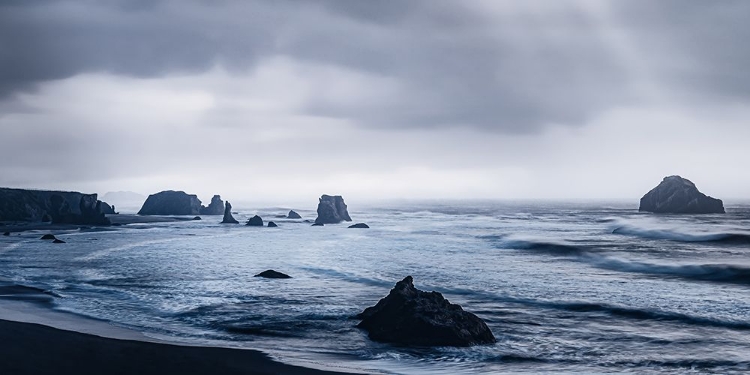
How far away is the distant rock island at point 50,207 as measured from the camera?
112062mm

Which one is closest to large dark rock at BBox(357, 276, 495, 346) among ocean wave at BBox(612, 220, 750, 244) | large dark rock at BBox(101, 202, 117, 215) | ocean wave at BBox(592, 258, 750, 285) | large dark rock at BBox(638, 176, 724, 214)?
ocean wave at BBox(592, 258, 750, 285)

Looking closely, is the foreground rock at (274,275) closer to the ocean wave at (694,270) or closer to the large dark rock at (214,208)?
the ocean wave at (694,270)

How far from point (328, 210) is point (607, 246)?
78219 mm

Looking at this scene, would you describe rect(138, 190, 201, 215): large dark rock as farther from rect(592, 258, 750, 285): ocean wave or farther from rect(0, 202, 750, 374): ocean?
rect(592, 258, 750, 285): ocean wave

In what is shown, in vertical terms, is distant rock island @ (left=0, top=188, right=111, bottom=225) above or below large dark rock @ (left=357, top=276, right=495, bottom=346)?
above

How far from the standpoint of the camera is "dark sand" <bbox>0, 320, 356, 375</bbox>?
14.1 metres

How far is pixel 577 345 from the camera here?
18.5 meters

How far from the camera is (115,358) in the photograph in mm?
15305

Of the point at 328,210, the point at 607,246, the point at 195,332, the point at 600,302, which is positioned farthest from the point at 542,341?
the point at 328,210

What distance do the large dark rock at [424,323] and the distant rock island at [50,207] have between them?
103180 mm

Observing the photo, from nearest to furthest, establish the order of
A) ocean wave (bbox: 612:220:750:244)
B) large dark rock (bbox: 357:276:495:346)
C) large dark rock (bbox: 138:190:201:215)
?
1. large dark rock (bbox: 357:276:495:346)
2. ocean wave (bbox: 612:220:750:244)
3. large dark rock (bbox: 138:190:201:215)

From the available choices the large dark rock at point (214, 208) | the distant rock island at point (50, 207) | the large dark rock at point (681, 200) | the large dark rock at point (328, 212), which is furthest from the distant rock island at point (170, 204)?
the large dark rock at point (681, 200)

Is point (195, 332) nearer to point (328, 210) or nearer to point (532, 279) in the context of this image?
point (532, 279)

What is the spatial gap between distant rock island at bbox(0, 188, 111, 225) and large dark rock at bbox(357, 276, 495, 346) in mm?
103180
